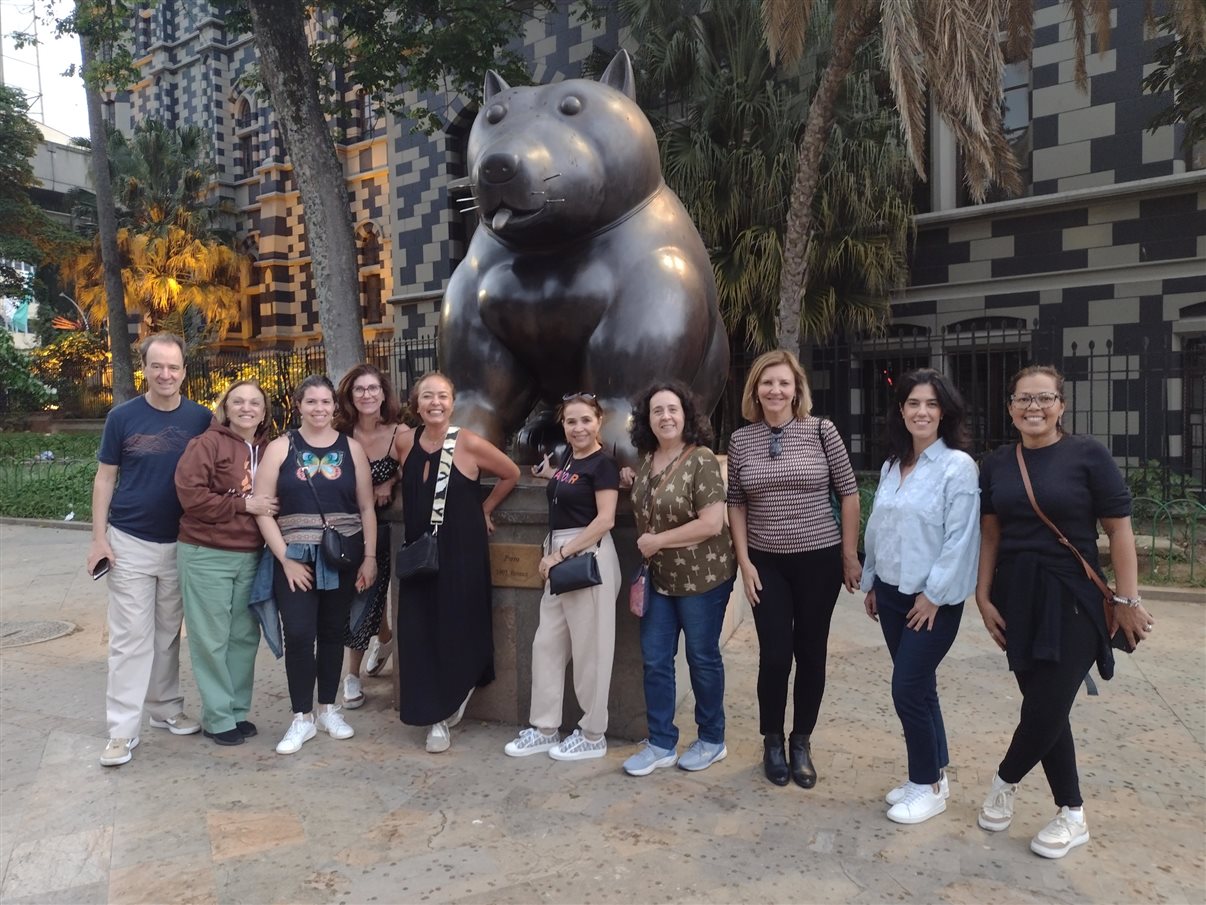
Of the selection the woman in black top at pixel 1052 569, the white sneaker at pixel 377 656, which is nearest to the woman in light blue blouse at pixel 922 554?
the woman in black top at pixel 1052 569

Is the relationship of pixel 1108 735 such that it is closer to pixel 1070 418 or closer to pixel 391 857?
pixel 391 857

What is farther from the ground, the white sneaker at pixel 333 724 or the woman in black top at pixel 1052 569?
the woman in black top at pixel 1052 569

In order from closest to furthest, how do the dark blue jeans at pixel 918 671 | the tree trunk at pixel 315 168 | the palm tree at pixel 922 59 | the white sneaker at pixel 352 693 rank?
the dark blue jeans at pixel 918 671 → the white sneaker at pixel 352 693 → the palm tree at pixel 922 59 → the tree trunk at pixel 315 168

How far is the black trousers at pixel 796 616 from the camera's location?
316 cm

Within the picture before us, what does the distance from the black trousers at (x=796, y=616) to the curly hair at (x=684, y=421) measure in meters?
0.48

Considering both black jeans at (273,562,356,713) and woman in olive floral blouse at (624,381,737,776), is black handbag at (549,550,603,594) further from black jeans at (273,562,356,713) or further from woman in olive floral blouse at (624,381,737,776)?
black jeans at (273,562,356,713)

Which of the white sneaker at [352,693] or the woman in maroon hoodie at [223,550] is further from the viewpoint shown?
the white sneaker at [352,693]

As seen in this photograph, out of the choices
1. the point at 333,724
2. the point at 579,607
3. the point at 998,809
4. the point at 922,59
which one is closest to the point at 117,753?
the point at 333,724

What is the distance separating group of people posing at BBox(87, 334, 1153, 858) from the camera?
8.90 feet

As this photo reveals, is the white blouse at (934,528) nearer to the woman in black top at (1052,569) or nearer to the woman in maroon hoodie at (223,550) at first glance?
the woman in black top at (1052,569)

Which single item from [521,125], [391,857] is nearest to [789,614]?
[391,857]

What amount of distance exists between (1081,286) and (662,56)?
6219mm

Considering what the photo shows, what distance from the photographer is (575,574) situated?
331 cm

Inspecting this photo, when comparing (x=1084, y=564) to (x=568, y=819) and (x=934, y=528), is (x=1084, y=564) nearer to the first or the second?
(x=934, y=528)
